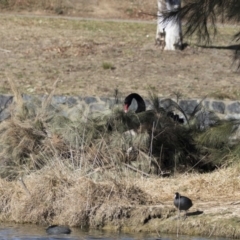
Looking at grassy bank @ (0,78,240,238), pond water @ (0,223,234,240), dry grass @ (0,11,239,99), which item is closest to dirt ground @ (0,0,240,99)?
dry grass @ (0,11,239,99)

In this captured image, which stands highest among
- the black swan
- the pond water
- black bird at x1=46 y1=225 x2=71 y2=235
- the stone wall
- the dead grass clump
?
the black swan

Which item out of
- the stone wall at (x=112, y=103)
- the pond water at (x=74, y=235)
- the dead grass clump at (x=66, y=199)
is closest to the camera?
the pond water at (x=74, y=235)

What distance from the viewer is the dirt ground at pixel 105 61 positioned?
1961 centimetres

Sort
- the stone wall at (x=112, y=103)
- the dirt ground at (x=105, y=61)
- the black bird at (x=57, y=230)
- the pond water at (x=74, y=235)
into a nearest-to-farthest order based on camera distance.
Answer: the pond water at (x=74, y=235) → the black bird at (x=57, y=230) → the stone wall at (x=112, y=103) → the dirt ground at (x=105, y=61)

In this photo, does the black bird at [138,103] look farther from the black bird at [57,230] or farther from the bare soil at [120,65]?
the black bird at [57,230]

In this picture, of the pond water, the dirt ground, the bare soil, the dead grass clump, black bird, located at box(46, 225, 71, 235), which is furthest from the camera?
the dirt ground

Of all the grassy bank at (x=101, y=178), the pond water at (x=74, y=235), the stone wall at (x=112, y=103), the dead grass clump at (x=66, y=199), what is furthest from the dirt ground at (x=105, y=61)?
the pond water at (x=74, y=235)

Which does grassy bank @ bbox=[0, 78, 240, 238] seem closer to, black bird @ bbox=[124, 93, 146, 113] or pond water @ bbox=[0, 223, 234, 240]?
pond water @ bbox=[0, 223, 234, 240]

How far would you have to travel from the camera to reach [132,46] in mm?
23375

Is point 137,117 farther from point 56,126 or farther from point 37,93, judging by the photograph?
point 37,93

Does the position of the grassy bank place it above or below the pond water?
above

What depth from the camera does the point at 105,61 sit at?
21.7 meters

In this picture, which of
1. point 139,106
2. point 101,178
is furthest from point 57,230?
point 139,106

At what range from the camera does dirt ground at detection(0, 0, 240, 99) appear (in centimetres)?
1961
